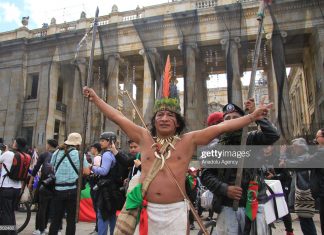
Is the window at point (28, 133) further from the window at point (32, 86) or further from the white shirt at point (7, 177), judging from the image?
the white shirt at point (7, 177)

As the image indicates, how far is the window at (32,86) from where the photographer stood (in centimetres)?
2812

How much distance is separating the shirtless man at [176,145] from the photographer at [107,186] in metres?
2.36

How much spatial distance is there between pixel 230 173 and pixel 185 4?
73.1ft

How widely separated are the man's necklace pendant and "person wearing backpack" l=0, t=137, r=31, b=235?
409cm

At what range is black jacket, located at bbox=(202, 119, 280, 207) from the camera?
332 cm

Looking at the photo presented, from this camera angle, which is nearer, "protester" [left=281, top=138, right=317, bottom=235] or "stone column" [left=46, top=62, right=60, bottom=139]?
"protester" [left=281, top=138, right=317, bottom=235]

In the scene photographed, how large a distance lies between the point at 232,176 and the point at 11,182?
4456 millimetres

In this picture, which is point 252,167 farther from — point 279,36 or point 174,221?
point 279,36

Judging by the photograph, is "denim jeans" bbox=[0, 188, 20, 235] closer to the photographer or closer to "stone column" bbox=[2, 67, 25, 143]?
the photographer

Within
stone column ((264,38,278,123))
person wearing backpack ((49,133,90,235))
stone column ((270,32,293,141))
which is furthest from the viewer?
stone column ((264,38,278,123))

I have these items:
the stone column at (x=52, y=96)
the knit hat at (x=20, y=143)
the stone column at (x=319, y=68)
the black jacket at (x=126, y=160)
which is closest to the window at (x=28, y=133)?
the stone column at (x=52, y=96)

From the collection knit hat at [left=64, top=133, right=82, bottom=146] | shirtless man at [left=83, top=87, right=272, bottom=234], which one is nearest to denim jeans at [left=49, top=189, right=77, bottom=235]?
knit hat at [left=64, top=133, right=82, bottom=146]

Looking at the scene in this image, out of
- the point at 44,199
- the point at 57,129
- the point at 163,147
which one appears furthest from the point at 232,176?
the point at 57,129

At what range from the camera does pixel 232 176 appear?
3484 millimetres
